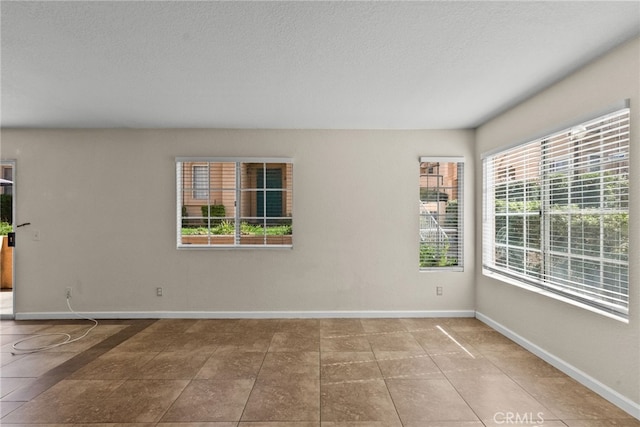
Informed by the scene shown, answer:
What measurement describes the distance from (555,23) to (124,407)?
3.84 metres

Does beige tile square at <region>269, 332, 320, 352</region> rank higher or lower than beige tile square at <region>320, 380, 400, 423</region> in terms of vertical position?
higher

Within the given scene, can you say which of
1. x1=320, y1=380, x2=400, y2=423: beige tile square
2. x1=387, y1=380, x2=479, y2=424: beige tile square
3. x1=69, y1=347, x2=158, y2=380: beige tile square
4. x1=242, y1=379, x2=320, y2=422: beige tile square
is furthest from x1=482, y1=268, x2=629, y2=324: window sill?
x1=69, y1=347, x2=158, y2=380: beige tile square

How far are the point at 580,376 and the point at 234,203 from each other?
403cm

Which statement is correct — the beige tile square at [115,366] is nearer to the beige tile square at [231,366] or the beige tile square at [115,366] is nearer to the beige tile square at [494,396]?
the beige tile square at [231,366]

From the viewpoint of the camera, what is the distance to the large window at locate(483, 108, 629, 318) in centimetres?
240

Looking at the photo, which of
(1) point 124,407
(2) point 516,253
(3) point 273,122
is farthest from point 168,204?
(2) point 516,253

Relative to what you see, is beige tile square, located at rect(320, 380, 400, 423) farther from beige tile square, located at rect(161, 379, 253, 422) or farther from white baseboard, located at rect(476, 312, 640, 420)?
white baseboard, located at rect(476, 312, 640, 420)

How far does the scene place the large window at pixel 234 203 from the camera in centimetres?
453

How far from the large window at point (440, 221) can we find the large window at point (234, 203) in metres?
1.82

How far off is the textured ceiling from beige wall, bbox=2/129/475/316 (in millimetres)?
690

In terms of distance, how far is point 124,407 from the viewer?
238 cm

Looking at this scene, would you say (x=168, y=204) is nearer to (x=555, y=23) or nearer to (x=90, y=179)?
(x=90, y=179)

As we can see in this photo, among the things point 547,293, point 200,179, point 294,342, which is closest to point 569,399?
point 547,293

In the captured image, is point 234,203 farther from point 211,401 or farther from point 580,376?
point 580,376
